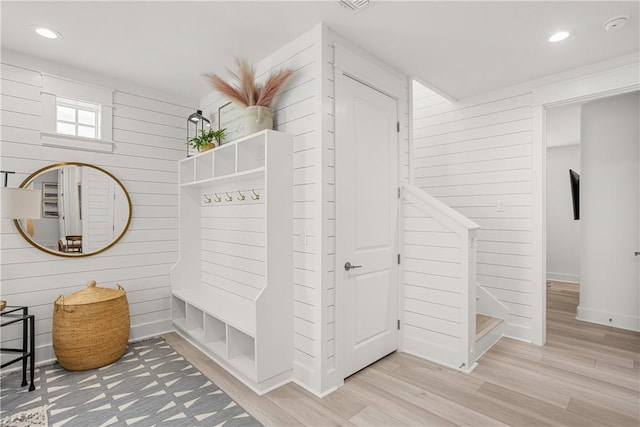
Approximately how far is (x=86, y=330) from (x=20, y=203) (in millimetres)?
1097

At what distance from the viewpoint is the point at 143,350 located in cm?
312

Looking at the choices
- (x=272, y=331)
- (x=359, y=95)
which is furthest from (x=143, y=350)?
(x=359, y=95)

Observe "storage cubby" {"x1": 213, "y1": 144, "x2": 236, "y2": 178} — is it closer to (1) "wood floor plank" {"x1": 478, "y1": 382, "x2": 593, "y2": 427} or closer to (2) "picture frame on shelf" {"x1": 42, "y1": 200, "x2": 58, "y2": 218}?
(2) "picture frame on shelf" {"x1": 42, "y1": 200, "x2": 58, "y2": 218}

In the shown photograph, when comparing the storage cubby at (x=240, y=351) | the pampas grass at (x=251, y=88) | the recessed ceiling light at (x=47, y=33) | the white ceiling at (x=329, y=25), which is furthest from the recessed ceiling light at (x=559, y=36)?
the recessed ceiling light at (x=47, y=33)

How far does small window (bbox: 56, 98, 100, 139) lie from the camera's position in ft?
9.83

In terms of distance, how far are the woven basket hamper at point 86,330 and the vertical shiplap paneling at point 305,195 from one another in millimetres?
1616

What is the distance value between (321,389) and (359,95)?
7.22 ft

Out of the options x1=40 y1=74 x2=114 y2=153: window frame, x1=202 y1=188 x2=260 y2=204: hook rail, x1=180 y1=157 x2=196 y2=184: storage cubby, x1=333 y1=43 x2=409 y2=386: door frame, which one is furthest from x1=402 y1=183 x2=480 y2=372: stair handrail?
x1=40 y1=74 x2=114 y2=153: window frame

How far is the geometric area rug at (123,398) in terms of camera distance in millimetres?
2074

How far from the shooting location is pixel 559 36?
2.49 metres

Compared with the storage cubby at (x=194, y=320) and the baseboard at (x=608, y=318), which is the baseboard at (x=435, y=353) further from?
the baseboard at (x=608, y=318)

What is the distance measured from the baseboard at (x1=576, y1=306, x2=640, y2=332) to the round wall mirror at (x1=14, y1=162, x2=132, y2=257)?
513 centimetres

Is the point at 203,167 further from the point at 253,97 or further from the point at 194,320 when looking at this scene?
the point at 194,320

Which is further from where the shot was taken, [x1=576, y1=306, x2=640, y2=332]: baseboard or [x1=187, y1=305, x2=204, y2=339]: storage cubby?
[x1=576, y1=306, x2=640, y2=332]: baseboard
